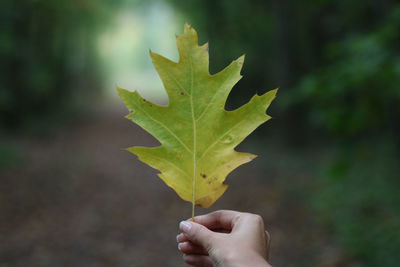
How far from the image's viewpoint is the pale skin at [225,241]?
1.16m

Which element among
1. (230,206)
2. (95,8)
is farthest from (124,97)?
(95,8)

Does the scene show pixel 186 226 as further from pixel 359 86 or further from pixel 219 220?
pixel 359 86

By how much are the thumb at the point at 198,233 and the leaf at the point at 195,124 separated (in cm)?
8

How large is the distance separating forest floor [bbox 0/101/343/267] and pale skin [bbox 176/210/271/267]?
3301 mm

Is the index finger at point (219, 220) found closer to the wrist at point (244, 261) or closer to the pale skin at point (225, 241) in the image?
the pale skin at point (225, 241)

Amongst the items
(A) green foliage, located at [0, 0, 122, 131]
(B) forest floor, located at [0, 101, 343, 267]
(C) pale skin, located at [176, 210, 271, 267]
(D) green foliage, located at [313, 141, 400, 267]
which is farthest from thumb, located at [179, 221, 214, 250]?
(A) green foliage, located at [0, 0, 122, 131]

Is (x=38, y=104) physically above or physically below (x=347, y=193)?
above

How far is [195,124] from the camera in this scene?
1.25 metres

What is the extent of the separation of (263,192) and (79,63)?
13312mm

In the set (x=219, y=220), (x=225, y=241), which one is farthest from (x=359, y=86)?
(x=225, y=241)

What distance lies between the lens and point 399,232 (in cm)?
413

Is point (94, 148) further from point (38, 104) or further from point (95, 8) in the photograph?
point (95, 8)

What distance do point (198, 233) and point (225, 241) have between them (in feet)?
0.35

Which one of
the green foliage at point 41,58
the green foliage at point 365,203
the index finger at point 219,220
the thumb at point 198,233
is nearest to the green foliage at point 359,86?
the green foliage at point 365,203
